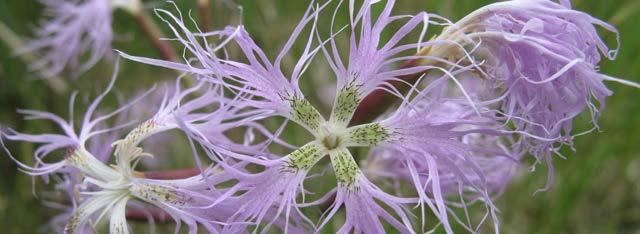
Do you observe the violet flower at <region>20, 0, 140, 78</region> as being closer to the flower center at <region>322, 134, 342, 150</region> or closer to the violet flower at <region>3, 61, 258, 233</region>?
the violet flower at <region>3, 61, 258, 233</region>

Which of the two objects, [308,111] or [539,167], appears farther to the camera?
[539,167]

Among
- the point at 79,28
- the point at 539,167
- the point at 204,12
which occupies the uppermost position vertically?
the point at 204,12

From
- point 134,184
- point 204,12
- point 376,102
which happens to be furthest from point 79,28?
point 376,102

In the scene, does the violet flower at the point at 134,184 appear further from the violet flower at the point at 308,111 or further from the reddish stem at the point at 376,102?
the reddish stem at the point at 376,102

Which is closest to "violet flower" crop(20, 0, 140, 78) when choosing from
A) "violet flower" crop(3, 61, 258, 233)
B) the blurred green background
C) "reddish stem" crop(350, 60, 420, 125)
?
Answer: the blurred green background

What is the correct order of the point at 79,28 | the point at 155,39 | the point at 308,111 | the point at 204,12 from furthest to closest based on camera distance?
the point at 79,28 < the point at 155,39 < the point at 204,12 < the point at 308,111

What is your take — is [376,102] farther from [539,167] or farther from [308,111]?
[539,167]

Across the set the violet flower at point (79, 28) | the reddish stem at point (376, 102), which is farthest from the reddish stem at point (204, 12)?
the reddish stem at point (376, 102)

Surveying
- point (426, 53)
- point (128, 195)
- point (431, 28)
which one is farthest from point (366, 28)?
point (431, 28)
